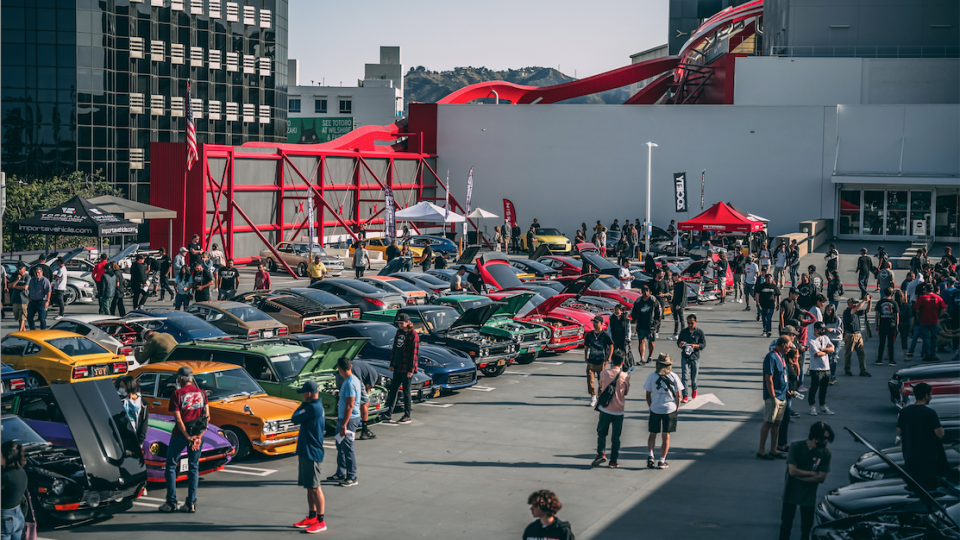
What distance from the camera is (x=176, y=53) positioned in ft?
212

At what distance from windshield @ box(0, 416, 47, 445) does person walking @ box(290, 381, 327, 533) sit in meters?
2.83

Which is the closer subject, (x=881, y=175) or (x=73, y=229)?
(x=73, y=229)

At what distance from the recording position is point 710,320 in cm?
2684

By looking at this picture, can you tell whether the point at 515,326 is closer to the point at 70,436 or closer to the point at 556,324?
the point at 556,324

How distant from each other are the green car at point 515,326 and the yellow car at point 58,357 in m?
6.91

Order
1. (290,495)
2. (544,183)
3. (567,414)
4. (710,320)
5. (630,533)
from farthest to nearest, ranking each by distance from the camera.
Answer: (544,183) < (710,320) < (567,414) < (290,495) < (630,533)

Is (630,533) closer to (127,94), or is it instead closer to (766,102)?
(766,102)

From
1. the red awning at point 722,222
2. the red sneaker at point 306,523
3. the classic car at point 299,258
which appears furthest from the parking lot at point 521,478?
the classic car at point 299,258

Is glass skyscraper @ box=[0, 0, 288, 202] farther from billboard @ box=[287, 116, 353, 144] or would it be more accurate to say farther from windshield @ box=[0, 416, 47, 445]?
windshield @ box=[0, 416, 47, 445]

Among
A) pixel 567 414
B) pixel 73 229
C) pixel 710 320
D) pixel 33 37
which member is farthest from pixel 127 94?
pixel 567 414

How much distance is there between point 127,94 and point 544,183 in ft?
89.6

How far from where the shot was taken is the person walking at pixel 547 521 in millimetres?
6754

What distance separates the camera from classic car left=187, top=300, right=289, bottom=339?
19.7 m

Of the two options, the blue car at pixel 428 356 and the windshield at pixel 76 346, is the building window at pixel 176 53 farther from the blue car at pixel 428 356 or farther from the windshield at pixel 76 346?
the blue car at pixel 428 356
